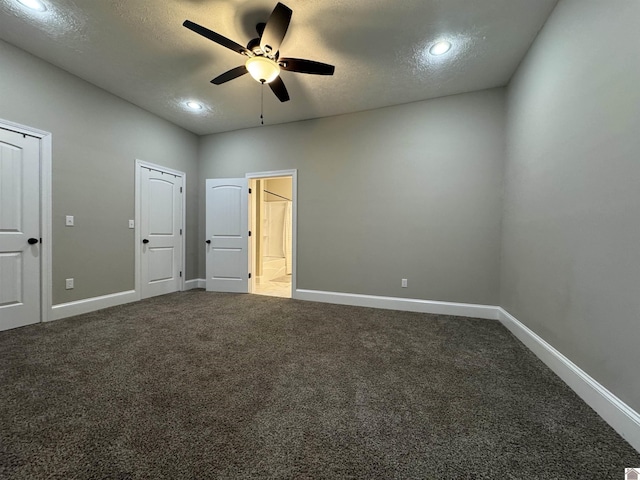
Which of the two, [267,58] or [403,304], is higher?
[267,58]

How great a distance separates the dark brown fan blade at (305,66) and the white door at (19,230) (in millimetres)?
2881

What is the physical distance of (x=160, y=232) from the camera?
407cm

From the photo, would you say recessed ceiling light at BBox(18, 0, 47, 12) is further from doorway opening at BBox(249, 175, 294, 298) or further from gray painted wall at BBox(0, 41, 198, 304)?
doorway opening at BBox(249, 175, 294, 298)

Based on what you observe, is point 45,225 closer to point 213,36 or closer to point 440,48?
point 213,36

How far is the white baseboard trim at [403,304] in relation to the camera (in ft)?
10.3

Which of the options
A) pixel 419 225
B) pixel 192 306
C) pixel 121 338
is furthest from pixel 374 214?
pixel 121 338

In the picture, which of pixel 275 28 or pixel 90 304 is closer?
pixel 275 28

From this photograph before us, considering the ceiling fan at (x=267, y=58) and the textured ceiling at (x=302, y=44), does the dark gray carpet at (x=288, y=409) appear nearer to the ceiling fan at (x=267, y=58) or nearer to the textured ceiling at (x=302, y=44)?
the ceiling fan at (x=267, y=58)

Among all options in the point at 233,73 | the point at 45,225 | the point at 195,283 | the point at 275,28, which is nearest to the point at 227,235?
the point at 195,283

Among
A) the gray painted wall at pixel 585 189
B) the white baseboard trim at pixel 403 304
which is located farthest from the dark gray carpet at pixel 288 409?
the white baseboard trim at pixel 403 304

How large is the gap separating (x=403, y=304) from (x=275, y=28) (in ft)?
10.9

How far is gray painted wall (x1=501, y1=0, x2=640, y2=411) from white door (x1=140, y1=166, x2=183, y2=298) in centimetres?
492

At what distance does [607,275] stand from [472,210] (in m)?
1.86

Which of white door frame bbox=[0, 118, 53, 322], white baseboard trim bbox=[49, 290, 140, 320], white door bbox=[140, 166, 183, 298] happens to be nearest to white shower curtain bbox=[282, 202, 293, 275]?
white door bbox=[140, 166, 183, 298]
